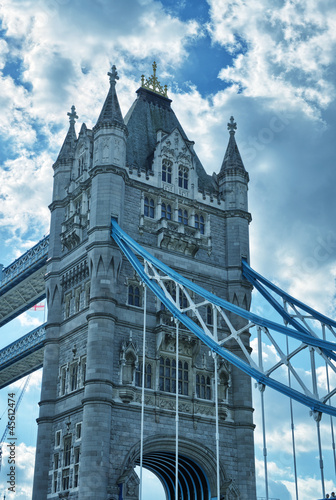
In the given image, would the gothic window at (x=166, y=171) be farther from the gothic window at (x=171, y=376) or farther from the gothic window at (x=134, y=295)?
the gothic window at (x=171, y=376)

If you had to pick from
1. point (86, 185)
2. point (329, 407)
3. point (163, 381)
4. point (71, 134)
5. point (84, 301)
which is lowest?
point (329, 407)

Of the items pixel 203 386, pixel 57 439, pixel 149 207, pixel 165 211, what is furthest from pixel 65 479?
pixel 165 211

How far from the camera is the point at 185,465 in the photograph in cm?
4372

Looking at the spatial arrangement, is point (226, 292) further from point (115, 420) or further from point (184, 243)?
point (115, 420)

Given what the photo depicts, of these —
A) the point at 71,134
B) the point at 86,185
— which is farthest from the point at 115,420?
the point at 71,134

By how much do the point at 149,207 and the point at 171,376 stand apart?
36.4 feet

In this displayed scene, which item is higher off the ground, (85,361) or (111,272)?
(111,272)

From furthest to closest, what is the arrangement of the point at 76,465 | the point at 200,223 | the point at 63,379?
the point at 200,223, the point at 63,379, the point at 76,465

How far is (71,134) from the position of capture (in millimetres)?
53688

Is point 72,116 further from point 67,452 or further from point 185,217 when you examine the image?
point 67,452

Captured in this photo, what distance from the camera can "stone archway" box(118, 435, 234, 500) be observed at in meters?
39.7

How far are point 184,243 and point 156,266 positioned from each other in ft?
18.8

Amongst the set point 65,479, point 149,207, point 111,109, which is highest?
point 111,109

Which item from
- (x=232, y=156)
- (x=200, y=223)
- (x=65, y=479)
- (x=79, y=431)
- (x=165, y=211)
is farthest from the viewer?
(x=232, y=156)
